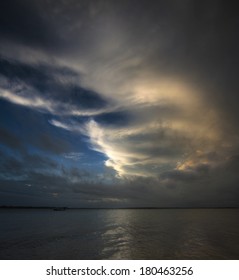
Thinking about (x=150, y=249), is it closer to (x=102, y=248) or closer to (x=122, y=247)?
(x=122, y=247)

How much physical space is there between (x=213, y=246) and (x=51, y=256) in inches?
726

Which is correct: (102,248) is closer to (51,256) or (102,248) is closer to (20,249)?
(51,256)

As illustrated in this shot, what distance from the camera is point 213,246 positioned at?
82.0 feet

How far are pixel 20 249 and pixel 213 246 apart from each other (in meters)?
22.1

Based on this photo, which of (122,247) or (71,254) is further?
(122,247)

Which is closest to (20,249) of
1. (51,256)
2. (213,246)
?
(51,256)
